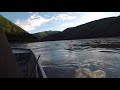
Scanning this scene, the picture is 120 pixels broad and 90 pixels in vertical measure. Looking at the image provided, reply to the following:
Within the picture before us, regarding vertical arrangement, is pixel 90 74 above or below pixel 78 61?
above

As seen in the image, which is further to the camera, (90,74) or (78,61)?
(78,61)

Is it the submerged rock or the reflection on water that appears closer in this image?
the submerged rock

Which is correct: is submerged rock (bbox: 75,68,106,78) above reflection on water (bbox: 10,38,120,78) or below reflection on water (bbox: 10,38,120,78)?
above

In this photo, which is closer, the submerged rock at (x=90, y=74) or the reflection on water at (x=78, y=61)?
the submerged rock at (x=90, y=74)

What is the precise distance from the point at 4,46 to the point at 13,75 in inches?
10.6

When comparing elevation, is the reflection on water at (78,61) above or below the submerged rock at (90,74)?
below
